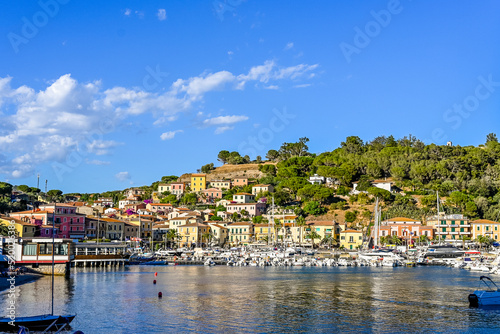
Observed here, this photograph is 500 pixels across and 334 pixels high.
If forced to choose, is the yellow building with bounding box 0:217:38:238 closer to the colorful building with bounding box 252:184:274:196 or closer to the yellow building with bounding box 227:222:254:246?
the yellow building with bounding box 227:222:254:246

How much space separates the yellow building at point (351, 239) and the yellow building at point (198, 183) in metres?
53.9

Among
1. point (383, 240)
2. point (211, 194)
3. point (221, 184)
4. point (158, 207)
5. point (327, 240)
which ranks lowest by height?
point (327, 240)

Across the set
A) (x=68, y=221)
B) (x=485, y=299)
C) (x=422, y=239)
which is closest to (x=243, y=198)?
(x=422, y=239)

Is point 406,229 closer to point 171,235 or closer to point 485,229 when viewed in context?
point 485,229

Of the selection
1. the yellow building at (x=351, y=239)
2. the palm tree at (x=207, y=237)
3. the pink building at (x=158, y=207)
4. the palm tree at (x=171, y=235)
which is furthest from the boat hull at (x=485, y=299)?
the pink building at (x=158, y=207)

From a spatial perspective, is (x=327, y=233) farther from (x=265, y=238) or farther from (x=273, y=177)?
(x=273, y=177)

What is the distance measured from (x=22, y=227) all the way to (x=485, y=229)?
76.3 meters

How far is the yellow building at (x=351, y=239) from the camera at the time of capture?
93656mm

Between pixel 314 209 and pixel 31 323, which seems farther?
pixel 314 209

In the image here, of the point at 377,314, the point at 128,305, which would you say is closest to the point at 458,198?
the point at 377,314

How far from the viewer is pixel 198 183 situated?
140 metres

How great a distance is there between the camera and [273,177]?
134 metres

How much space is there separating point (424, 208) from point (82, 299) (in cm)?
7931

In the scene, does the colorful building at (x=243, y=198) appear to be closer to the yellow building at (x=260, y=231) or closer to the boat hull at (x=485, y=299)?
the yellow building at (x=260, y=231)
